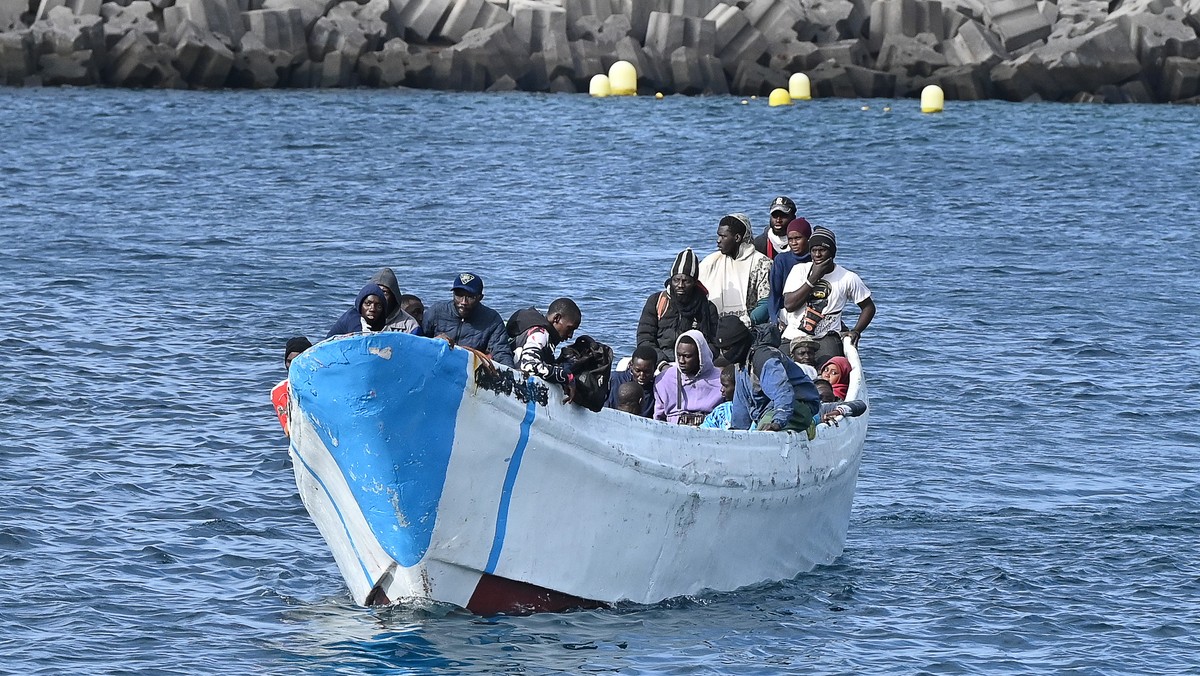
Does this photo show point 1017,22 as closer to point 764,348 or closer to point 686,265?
point 686,265

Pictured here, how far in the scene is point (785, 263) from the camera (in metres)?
A: 15.9

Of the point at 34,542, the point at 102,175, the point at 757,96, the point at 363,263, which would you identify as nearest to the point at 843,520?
the point at 34,542

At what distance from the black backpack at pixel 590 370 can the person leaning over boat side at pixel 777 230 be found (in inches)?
177

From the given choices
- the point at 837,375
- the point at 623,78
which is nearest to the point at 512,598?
the point at 837,375

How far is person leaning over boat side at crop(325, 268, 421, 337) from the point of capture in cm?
1288

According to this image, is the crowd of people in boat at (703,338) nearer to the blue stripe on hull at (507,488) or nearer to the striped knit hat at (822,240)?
the striped knit hat at (822,240)

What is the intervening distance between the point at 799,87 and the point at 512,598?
59.1m

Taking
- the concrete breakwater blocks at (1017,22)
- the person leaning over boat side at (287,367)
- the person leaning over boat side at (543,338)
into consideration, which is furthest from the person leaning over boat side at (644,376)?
the concrete breakwater blocks at (1017,22)

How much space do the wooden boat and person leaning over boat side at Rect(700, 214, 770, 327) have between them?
323cm

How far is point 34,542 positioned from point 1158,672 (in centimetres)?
897

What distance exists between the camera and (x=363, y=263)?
31.9 m

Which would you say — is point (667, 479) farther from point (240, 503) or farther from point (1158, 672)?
point (240, 503)

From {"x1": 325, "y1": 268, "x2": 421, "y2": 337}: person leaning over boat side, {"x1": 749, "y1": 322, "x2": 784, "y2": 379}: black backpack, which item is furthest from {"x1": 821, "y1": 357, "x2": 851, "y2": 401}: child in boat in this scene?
{"x1": 325, "y1": 268, "x2": 421, "y2": 337}: person leaning over boat side

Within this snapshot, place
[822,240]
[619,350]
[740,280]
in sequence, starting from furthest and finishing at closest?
1. [619,350]
2. [740,280]
3. [822,240]
